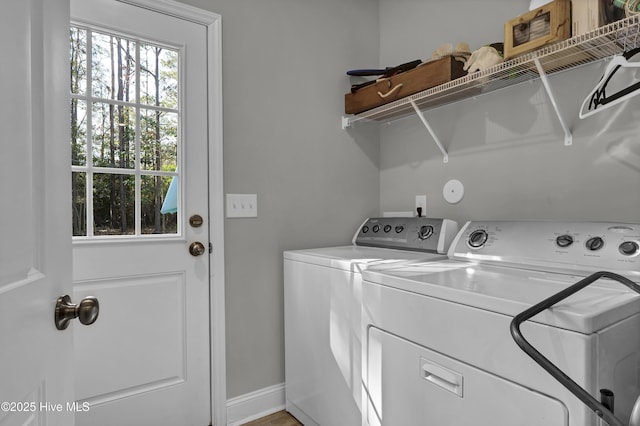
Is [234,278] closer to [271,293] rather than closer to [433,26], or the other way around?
[271,293]

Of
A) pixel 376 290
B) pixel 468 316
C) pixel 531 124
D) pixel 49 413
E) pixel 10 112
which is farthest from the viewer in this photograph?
pixel 531 124

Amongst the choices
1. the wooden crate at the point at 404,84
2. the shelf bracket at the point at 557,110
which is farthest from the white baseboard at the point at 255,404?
the shelf bracket at the point at 557,110

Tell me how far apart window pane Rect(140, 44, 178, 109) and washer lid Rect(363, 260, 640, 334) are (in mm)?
1228

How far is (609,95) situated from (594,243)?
63 centimetres

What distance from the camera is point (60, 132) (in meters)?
0.72

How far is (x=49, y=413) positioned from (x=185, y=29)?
1.62 metres

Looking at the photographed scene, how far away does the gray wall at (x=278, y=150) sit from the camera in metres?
1.84

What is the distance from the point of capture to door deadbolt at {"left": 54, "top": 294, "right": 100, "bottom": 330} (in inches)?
27.3

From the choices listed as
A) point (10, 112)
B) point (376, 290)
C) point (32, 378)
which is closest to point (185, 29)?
point (10, 112)

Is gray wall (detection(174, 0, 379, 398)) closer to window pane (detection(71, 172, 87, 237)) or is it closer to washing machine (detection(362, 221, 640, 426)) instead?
window pane (detection(71, 172, 87, 237))

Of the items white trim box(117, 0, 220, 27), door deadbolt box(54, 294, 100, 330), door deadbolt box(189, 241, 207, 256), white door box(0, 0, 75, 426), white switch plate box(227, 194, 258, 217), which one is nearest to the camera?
white door box(0, 0, 75, 426)

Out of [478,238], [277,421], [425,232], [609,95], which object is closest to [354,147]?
[425,232]

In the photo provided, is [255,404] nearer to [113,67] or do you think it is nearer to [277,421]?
[277,421]

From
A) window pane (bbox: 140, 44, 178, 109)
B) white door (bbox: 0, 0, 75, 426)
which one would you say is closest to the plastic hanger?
white door (bbox: 0, 0, 75, 426)
